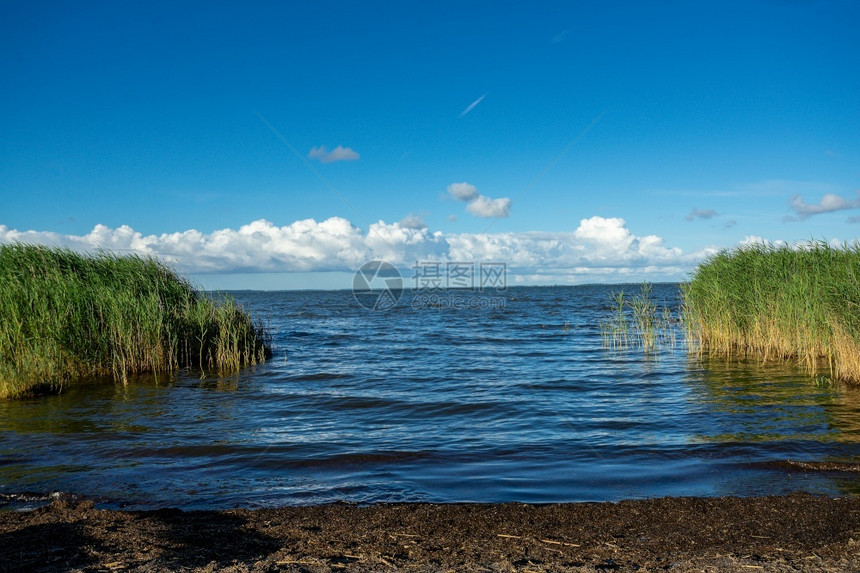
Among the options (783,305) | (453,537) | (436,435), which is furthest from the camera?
(783,305)

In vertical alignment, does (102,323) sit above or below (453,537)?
above

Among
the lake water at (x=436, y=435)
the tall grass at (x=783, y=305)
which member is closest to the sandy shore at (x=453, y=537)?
the lake water at (x=436, y=435)

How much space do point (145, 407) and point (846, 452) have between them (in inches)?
529

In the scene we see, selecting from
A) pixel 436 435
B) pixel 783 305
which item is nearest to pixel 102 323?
pixel 436 435

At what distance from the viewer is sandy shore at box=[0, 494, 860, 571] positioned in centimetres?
478

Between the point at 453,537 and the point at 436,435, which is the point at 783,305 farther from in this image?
the point at 453,537

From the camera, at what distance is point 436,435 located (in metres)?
10.7

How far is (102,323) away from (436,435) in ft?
35.5

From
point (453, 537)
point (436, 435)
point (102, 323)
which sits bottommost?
point (436, 435)

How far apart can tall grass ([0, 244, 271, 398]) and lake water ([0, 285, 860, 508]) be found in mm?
920

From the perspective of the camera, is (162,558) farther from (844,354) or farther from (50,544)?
(844,354)

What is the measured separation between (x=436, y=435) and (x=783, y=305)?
12.4 m

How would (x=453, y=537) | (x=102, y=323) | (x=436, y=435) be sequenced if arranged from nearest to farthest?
(x=453, y=537), (x=436, y=435), (x=102, y=323)

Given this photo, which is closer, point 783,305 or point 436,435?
point 436,435
